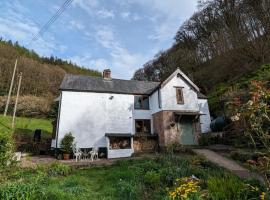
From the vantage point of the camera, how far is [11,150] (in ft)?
30.7

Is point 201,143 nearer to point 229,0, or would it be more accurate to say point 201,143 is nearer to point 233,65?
point 233,65

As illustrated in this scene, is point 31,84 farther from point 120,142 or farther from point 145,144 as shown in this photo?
point 145,144

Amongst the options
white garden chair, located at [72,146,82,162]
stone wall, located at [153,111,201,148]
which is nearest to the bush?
white garden chair, located at [72,146,82,162]

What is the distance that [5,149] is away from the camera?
8.98 m

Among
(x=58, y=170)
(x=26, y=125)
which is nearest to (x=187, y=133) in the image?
(x=58, y=170)

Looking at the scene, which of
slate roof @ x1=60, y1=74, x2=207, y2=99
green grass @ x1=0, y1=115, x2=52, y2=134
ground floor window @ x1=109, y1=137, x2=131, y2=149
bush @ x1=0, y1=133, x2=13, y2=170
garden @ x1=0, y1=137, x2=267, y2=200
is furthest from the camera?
green grass @ x1=0, y1=115, x2=52, y2=134

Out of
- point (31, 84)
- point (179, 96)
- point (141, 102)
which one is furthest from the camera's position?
point (31, 84)

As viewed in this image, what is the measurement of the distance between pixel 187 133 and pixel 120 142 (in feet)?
22.1

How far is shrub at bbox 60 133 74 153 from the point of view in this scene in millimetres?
17000

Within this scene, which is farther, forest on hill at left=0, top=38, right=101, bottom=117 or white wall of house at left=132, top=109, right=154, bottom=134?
forest on hill at left=0, top=38, right=101, bottom=117

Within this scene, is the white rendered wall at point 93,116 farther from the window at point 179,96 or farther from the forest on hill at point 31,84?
the forest on hill at point 31,84

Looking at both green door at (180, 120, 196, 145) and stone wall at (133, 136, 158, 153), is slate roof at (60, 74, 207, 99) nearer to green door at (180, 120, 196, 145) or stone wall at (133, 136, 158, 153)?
green door at (180, 120, 196, 145)

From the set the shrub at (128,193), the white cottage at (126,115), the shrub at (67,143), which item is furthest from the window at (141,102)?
the shrub at (128,193)

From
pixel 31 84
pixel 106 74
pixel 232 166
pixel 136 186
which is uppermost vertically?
pixel 31 84
